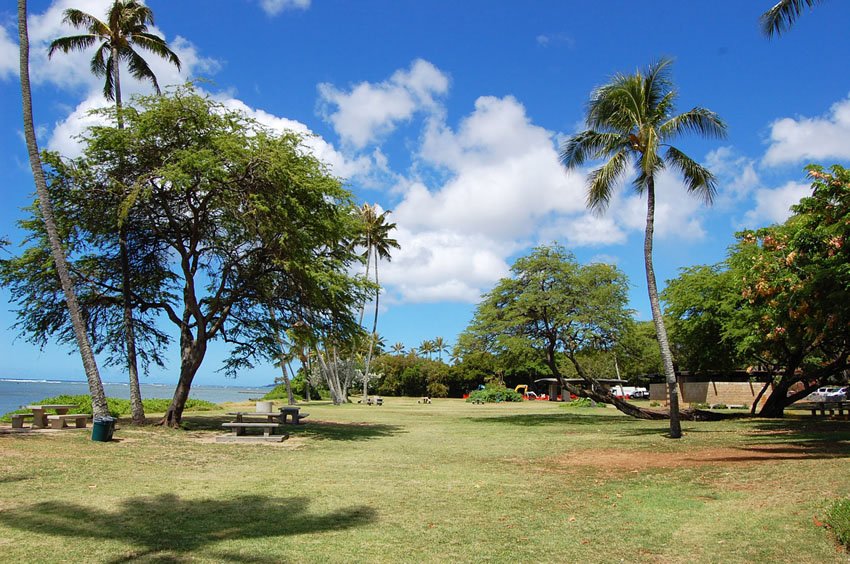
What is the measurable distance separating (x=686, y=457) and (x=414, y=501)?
26.4ft

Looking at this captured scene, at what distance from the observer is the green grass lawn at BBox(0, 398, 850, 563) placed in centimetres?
644

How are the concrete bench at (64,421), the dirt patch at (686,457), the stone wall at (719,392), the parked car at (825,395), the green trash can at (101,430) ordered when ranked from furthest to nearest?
the parked car at (825,395), the stone wall at (719,392), the concrete bench at (64,421), the green trash can at (101,430), the dirt patch at (686,457)

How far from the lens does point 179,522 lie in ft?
24.3

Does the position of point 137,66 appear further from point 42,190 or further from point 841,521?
point 841,521

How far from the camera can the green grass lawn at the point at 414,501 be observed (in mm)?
6441

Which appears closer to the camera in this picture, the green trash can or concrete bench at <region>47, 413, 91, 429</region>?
the green trash can

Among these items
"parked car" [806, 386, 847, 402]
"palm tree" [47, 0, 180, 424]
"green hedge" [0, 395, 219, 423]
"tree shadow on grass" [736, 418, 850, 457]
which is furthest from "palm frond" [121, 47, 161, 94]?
"parked car" [806, 386, 847, 402]

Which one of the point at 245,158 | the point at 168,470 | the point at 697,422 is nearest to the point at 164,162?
the point at 245,158

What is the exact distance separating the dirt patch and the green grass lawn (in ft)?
0.20

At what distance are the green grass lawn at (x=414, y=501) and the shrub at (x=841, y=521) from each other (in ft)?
0.49

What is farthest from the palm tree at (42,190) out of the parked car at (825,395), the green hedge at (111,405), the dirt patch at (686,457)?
the parked car at (825,395)

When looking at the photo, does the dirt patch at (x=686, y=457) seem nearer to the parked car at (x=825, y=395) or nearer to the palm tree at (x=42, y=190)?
the palm tree at (x=42, y=190)

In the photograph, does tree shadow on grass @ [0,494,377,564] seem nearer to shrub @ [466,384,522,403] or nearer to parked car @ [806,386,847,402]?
shrub @ [466,384,522,403]

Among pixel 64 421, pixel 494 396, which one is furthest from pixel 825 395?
pixel 64 421
